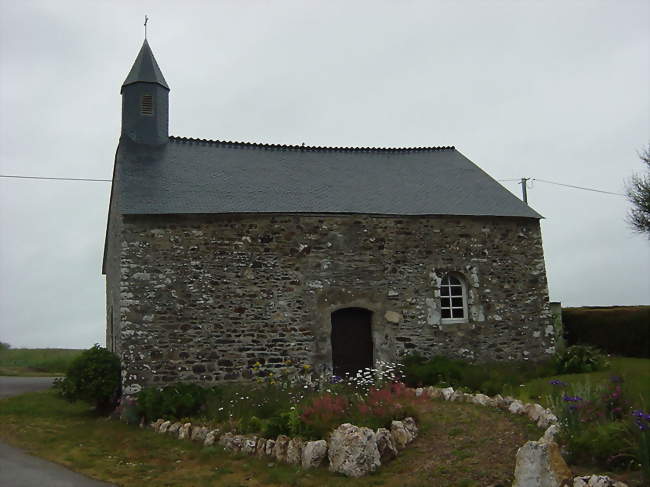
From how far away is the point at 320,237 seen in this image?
1404cm

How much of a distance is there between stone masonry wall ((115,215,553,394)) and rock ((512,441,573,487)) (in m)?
7.47

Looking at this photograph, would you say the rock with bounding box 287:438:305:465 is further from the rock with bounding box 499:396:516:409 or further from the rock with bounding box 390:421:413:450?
the rock with bounding box 499:396:516:409

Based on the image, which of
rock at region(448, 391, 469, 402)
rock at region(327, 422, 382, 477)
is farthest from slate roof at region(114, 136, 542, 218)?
rock at region(327, 422, 382, 477)

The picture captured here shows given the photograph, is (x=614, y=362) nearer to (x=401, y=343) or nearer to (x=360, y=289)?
(x=401, y=343)

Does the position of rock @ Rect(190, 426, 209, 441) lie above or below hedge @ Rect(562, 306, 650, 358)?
below

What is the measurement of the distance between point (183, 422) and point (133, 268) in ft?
12.4

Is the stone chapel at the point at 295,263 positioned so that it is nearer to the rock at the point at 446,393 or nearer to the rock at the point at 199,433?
the rock at the point at 199,433

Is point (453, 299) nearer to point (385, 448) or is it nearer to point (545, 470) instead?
point (385, 448)

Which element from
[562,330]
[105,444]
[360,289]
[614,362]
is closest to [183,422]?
[105,444]

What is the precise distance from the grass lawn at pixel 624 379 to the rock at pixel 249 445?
4.41 metres

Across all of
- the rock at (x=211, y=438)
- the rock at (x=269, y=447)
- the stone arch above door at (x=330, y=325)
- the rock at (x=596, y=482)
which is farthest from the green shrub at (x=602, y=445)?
the stone arch above door at (x=330, y=325)

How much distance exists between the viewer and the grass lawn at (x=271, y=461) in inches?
279

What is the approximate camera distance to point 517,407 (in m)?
8.73

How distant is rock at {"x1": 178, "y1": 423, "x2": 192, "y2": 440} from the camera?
32.3 feet
